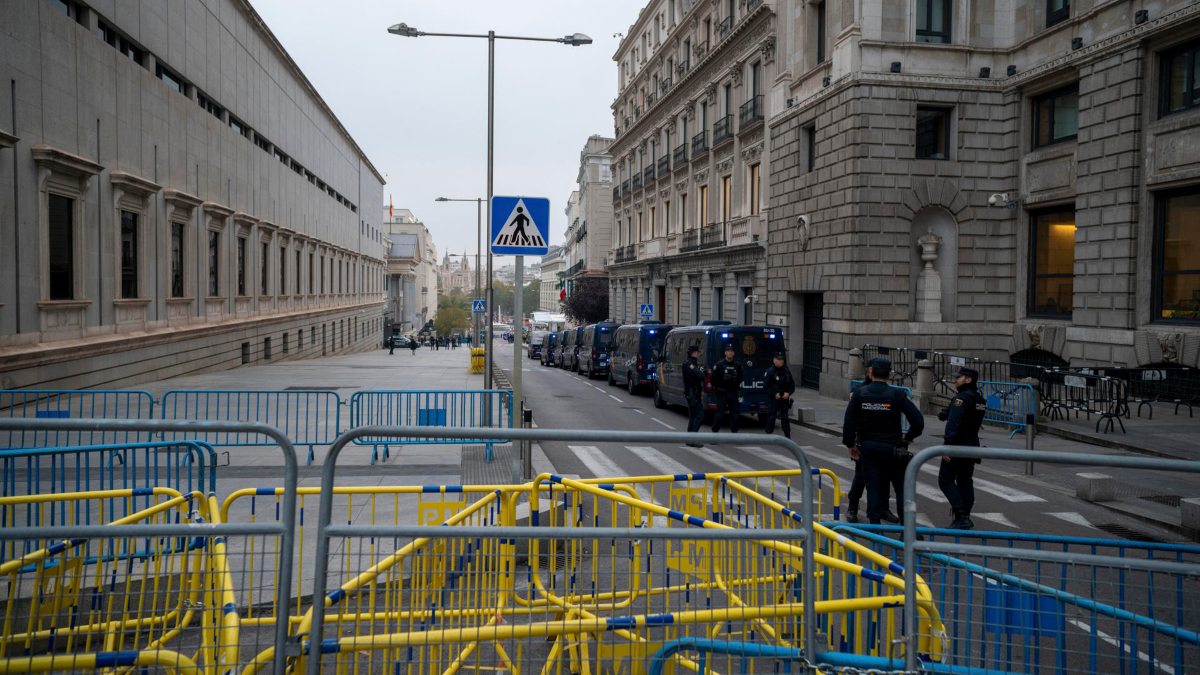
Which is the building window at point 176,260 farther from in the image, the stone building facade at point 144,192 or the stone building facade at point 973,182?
the stone building facade at point 973,182

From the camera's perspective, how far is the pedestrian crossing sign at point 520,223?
10.9 meters

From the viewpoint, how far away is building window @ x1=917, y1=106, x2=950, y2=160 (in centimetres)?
2491

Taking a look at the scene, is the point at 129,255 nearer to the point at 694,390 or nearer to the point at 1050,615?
the point at 694,390

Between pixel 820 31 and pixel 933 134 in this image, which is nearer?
pixel 933 134

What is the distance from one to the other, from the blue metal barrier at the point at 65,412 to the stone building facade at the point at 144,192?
4.13 feet

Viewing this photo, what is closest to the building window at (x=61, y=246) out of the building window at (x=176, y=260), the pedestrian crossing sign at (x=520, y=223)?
the building window at (x=176, y=260)

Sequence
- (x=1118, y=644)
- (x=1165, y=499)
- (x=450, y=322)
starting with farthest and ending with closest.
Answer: (x=450, y=322) < (x=1165, y=499) < (x=1118, y=644)

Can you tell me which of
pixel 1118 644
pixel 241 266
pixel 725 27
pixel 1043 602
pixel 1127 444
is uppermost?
pixel 725 27

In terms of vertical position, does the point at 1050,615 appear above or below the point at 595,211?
below

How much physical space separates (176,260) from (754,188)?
2148 centimetres

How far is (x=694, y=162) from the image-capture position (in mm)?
42031

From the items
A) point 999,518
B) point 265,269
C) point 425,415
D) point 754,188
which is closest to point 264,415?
point 425,415

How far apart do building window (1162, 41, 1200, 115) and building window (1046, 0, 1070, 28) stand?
3.94 metres

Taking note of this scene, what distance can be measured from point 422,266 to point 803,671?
514ft
